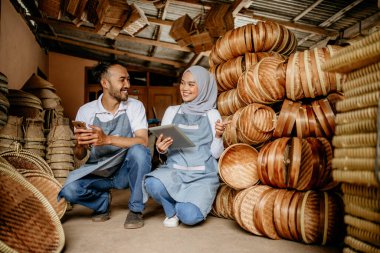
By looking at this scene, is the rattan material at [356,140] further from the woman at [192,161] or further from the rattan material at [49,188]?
the rattan material at [49,188]

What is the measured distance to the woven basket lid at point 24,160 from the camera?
116 inches

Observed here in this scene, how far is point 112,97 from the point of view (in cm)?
308

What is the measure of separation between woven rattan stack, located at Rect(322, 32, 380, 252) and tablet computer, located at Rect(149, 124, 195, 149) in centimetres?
129

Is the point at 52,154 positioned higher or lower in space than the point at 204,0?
lower

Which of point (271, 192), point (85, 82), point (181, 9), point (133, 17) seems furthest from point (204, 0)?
point (85, 82)

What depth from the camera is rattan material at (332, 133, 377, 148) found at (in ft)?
4.07

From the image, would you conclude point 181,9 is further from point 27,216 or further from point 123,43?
point 27,216

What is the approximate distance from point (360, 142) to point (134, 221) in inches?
73.1

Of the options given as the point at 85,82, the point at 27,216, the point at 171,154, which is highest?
the point at 85,82

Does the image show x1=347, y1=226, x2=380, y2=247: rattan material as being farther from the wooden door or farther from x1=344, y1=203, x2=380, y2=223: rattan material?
the wooden door

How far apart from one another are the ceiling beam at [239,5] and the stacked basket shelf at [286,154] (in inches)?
93.2

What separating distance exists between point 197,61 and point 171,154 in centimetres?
579

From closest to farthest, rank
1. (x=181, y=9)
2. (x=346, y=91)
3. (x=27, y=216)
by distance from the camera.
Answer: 1. (x=346, y=91)
2. (x=27, y=216)
3. (x=181, y=9)

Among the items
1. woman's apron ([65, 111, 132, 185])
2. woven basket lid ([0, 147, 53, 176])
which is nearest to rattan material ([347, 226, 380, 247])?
woman's apron ([65, 111, 132, 185])
